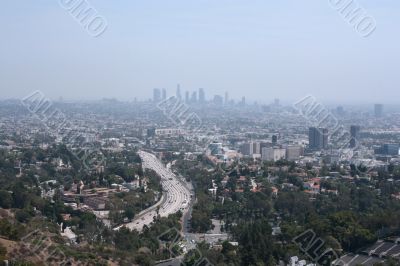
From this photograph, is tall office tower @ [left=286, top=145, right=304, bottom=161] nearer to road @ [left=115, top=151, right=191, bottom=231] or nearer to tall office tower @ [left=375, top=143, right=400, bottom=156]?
tall office tower @ [left=375, top=143, right=400, bottom=156]

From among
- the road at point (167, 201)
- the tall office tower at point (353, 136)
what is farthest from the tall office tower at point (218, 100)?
the road at point (167, 201)

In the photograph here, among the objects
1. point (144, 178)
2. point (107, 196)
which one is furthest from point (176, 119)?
point (107, 196)

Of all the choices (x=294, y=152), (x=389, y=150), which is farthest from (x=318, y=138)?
(x=389, y=150)

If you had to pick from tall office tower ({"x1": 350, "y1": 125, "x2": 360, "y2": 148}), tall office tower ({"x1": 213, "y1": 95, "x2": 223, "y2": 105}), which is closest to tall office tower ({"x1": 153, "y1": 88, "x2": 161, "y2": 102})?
tall office tower ({"x1": 213, "y1": 95, "x2": 223, "y2": 105})

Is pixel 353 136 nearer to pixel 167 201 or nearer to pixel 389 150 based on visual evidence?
pixel 389 150

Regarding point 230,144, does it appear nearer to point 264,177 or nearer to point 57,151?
point 57,151
